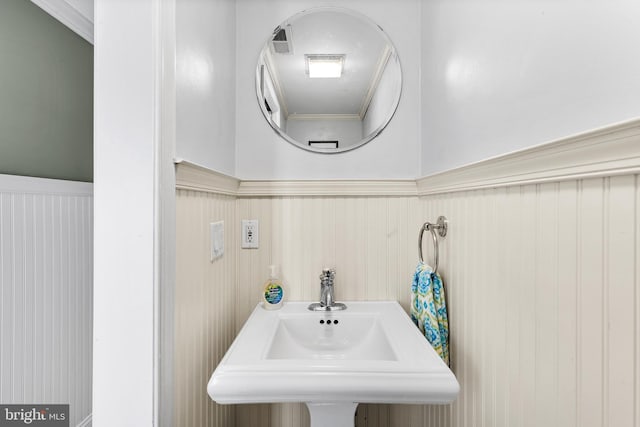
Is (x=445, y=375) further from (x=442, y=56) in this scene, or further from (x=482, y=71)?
(x=442, y=56)

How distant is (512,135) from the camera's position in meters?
0.75

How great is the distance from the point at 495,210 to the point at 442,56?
0.67 meters

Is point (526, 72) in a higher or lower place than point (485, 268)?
higher

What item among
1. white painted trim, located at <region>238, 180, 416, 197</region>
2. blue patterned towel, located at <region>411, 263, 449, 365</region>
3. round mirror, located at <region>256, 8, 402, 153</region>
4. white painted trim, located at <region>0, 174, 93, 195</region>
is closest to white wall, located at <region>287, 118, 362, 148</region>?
round mirror, located at <region>256, 8, 402, 153</region>

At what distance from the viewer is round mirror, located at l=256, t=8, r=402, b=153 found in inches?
56.0

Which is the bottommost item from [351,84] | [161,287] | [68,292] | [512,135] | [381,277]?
[68,292]

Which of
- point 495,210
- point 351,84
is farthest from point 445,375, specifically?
point 351,84

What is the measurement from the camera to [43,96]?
1.60 metres

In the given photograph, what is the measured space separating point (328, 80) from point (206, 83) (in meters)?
0.57

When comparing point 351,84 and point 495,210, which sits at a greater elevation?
point 351,84

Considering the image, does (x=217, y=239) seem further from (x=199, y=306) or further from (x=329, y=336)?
(x=329, y=336)

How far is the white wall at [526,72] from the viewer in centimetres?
47

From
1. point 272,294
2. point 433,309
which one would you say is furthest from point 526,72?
point 272,294

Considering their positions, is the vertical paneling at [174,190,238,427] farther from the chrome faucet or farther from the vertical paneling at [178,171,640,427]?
the chrome faucet
